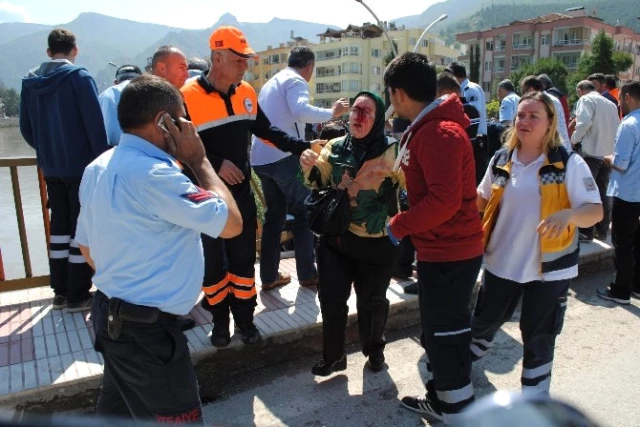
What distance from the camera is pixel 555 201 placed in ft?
9.01

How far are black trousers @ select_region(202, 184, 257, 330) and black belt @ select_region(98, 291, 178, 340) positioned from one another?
4.93 feet

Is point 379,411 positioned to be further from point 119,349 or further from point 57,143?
point 57,143

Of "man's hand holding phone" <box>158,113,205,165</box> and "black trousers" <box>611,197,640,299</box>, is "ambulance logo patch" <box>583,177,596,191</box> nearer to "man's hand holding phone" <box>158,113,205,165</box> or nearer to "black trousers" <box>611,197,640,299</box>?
"man's hand holding phone" <box>158,113,205,165</box>

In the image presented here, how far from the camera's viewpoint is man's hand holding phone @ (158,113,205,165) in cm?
202

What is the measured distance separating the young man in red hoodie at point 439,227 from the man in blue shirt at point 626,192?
2.80 meters

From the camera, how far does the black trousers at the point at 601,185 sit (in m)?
6.15

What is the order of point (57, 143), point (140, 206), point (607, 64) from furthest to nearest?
1. point (607, 64)
2. point (57, 143)
3. point (140, 206)

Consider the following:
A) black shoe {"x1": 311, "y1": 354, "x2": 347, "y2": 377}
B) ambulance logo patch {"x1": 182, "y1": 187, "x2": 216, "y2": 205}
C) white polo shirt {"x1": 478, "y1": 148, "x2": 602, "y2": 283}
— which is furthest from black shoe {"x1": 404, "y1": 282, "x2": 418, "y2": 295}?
ambulance logo patch {"x1": 182, "y1": 187, "x2": 216, "y2": 205}

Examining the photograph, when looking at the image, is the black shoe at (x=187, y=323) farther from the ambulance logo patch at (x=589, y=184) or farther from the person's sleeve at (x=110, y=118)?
the ambulance logo patch at (x=589, y=184)

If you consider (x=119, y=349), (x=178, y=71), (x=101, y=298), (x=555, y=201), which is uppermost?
(x=178, y=71)

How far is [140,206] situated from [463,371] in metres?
1.92

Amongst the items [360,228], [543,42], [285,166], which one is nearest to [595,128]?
[285,166]

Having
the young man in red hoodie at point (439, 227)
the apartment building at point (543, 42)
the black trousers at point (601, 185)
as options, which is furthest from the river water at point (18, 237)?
the apartment building at point (543, 42)

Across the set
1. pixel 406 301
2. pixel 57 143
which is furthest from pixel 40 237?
pixel 406 301
